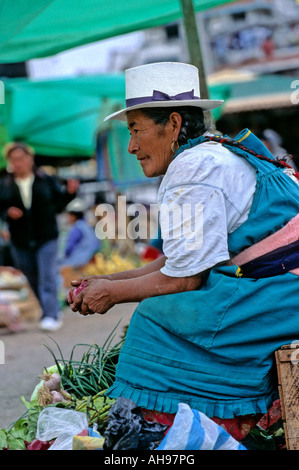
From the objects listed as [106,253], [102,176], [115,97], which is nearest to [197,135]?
[115,97]

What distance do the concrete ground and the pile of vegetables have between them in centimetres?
18

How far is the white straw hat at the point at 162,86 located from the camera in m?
2.60

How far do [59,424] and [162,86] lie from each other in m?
1.39

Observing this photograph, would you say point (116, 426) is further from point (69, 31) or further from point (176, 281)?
point (69, 31)

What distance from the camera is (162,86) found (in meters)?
2.62

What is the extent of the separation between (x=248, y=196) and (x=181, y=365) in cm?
67

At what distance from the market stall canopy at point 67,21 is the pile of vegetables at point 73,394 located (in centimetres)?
205

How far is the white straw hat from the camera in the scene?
260 centimetres

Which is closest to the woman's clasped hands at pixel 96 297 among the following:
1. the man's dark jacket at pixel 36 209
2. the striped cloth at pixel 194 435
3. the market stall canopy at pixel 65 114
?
the striped cloth at pixel 194 435

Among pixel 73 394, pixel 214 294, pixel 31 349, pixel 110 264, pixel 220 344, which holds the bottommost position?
pixel 31 349

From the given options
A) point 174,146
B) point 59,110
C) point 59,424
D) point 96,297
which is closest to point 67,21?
point 174,146

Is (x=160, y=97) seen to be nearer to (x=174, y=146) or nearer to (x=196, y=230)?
(x=174, y=146)

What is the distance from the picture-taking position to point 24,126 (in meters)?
9.56

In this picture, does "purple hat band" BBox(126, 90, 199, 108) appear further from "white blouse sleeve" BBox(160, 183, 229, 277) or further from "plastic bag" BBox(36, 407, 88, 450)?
"plastic bag" BBox(36, 407, 88, 450)
